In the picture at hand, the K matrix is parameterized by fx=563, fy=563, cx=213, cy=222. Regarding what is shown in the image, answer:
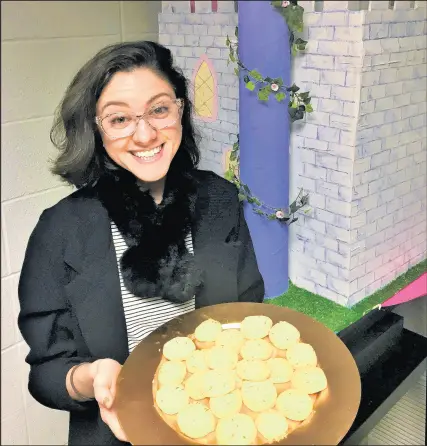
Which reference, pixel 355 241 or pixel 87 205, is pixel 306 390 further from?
Result: pixel 355 241

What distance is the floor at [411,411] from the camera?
1.51 m

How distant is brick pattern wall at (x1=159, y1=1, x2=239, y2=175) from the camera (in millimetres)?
1513

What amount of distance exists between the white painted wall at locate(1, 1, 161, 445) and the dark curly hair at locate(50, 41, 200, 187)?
0.19 metres

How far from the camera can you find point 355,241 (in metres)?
1.46

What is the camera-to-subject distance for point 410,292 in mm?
1562

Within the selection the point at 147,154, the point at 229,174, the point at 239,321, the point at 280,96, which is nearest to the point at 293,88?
the point at 280,96

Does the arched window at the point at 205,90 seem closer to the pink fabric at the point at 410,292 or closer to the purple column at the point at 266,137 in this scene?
the purple column at the point at 266,137

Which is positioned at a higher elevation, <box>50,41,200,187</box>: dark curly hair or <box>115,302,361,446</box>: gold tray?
<box>50,41,200,187</box>: dark curly hair

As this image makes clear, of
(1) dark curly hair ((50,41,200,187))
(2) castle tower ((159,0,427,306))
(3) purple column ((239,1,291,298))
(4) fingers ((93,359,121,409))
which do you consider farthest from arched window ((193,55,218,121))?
(4) fingers ((93,359,121,409))

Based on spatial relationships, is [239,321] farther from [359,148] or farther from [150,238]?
[359,148]

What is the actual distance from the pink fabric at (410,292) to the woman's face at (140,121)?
81 cm

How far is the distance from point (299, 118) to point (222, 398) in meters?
0.78

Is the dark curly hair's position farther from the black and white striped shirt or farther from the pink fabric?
the pink fabric

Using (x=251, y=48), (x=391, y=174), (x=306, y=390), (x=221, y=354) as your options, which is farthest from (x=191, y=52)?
(x=306, y=390)
